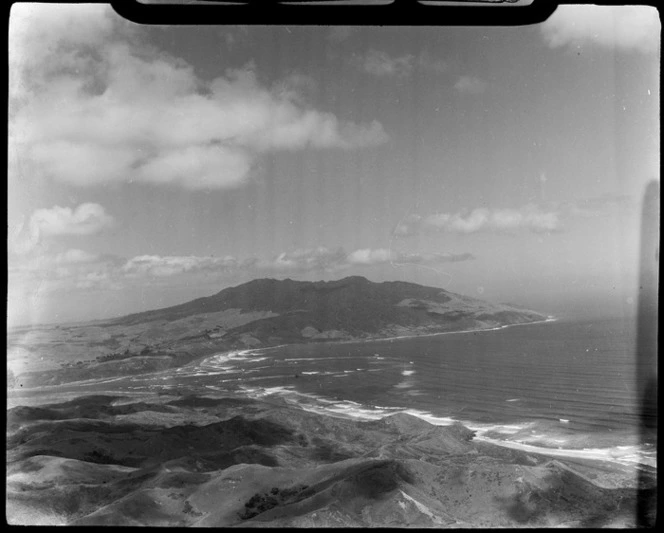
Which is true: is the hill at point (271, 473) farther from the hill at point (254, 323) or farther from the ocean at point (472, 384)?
the hill at point (254, 323)

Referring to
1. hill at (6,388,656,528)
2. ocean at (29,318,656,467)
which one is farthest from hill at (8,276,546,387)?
hill at (6,388,656,528)

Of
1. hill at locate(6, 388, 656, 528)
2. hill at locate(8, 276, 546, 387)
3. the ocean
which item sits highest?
hill at locate(8, 276, 546, 387)

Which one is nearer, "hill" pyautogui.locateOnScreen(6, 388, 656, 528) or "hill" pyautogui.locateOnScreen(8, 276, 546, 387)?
"hill" pyautogui.locateOnScreen(6, 388, 656, 528)

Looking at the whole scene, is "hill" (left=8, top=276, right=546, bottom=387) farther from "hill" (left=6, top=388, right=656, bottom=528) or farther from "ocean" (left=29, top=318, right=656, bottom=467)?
"hill" (left=6, top=388, right=656, bottom=528)

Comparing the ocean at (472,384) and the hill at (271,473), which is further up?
the ocean at (472,384)

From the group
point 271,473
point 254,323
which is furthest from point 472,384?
point 254,323

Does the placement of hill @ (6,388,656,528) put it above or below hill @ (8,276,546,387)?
below

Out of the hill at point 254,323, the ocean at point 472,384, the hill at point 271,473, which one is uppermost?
the hill at point 254,323

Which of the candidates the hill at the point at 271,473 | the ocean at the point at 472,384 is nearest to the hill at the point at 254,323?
the ocean at the point at 472,384

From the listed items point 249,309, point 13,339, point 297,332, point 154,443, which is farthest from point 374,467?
point 13,339
